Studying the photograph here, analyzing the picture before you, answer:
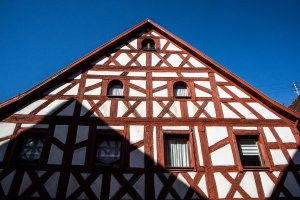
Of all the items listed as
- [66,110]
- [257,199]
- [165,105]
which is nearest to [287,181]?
[257,199]

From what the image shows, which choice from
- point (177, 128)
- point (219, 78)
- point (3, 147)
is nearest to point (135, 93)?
point (177, 128)

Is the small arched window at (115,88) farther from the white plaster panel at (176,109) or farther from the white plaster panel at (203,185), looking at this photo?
the white plaster panel at (203,185)

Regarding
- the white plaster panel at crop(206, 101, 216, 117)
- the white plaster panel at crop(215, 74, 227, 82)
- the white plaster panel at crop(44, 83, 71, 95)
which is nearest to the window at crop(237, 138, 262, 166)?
the white plaster panel at crop(206, 101, 216, 117)

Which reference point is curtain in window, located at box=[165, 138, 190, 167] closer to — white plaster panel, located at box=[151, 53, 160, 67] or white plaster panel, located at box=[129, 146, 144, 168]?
white plaster panel, located at box=[129, 146, 144, 168]

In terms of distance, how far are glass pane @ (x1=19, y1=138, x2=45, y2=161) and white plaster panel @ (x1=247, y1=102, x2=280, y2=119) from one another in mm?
7896

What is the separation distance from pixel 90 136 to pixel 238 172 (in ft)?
16.6

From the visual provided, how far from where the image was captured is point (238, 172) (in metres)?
7.63

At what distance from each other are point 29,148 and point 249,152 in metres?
7.66

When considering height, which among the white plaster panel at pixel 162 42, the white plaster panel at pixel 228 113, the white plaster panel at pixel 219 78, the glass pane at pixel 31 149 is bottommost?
the glass pane at pixel 31 149

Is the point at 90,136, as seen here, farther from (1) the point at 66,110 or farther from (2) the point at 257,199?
(2) the point at 257,199

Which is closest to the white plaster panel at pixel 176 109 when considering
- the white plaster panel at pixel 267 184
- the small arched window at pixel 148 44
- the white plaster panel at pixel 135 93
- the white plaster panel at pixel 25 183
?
the white plaster panel at pixel 135 93

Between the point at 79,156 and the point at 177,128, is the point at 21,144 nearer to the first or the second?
the point at 79,156

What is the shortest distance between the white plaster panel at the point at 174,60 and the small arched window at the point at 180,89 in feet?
3.29

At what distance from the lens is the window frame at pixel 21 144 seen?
763cm
